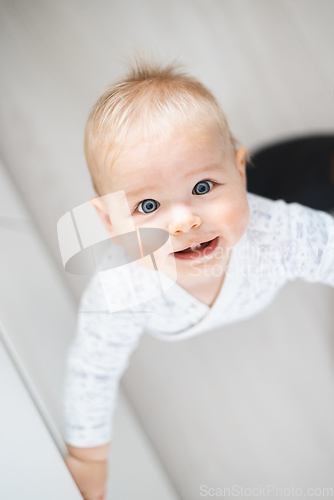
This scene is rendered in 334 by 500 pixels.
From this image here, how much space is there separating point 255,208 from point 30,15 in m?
0.43

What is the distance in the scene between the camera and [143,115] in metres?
0.32

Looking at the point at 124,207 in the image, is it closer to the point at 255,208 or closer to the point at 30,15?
the point at 255,208

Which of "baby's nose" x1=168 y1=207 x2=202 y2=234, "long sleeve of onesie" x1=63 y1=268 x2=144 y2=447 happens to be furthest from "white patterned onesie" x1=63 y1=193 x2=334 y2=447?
"baby's nose" x1=168 y1=207 x2=202 y2=234

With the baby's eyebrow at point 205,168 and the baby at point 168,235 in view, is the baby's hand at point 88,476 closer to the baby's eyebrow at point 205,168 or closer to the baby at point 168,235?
the baby at point 168,235

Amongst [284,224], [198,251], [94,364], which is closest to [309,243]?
[284,224]

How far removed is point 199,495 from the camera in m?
0.54

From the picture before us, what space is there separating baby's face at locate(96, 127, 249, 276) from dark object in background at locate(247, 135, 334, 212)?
31 centimetres

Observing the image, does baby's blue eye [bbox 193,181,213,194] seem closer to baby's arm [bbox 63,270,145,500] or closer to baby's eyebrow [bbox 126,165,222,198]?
baby's eyebrow [bbox 126,165,222,198]

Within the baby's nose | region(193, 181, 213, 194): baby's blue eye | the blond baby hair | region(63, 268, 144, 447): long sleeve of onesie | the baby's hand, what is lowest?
the baby's hand

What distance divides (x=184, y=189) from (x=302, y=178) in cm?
40

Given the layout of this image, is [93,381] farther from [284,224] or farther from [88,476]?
[284,224]

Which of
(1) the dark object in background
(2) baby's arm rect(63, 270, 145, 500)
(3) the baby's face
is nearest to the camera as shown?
(3) the baby's face

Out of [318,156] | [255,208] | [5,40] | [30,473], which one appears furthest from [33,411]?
[318,156]

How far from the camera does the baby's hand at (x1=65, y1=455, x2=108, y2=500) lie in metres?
0.40
